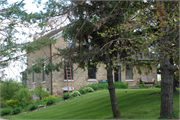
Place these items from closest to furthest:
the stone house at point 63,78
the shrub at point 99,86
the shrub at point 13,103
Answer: the shrub at point 13,103 < the shrub at point 99,86 < the stone house at point 63,78

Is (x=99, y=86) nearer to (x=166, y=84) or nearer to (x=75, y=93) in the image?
(x=75, y=93)

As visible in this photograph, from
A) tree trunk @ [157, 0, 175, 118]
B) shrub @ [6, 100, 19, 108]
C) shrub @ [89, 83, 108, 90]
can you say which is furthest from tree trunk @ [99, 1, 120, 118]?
shrub @ [6, 100, 19, 108]

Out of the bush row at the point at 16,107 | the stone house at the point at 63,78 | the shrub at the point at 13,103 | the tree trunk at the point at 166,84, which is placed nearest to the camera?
the tree trunk at the point at 166,84

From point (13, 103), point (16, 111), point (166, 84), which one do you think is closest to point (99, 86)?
point (13, 103)

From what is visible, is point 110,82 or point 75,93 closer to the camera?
point 110,82

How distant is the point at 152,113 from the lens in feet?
30.8

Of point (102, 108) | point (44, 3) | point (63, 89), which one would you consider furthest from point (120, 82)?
point (44, 3)

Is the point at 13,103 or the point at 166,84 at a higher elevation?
the point at 166,84

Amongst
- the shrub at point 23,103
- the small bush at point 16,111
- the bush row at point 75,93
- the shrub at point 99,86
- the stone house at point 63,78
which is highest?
the stone house at point 63,78

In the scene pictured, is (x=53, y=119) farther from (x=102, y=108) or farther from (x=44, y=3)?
(x=44, y=3)

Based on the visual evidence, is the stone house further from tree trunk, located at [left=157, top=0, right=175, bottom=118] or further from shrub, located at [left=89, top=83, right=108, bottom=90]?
tree trunk, located at [left=157, top=0, right=175, bottom=118]

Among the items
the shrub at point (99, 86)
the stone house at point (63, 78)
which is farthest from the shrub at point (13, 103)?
the shrub at point (99, 86)

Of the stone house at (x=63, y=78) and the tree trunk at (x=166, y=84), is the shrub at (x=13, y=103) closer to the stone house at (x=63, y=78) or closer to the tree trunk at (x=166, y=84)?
the stone house at (x=63, y=78)

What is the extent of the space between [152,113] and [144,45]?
127 inches
